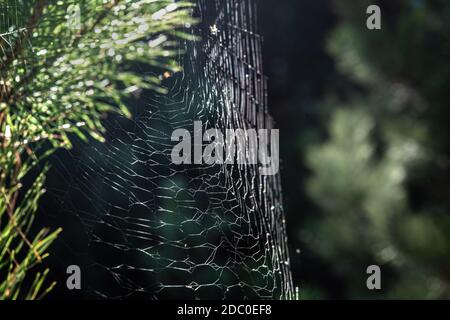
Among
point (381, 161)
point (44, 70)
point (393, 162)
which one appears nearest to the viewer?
point (44, 70)

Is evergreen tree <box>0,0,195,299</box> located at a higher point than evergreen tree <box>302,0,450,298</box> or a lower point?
lower

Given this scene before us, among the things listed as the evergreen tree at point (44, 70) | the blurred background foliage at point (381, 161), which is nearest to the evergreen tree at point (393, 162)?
the blurred background foliage at point (381, 161)

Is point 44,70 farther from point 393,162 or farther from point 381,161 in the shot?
point 381,161

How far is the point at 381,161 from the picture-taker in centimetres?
212

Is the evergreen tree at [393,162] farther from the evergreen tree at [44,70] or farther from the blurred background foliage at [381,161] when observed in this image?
the evergreen tree at [44,70]

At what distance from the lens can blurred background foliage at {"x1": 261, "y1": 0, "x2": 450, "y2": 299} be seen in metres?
1.54

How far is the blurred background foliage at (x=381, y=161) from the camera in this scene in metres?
1.54

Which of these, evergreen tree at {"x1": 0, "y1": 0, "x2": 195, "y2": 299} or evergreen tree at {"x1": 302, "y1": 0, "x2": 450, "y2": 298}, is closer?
evergreen tree at {"x1": 0, "y1": 0, "x2": 195, "y2": 299}

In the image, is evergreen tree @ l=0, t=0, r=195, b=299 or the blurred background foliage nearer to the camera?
evergreen tree @ l=0, t=0, r=195, b=299

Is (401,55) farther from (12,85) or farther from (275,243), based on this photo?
(12,85)

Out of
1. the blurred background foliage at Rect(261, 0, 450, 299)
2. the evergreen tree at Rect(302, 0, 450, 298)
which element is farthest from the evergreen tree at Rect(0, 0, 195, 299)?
the evergreen tree at Rect(302, 0, 450, 298)

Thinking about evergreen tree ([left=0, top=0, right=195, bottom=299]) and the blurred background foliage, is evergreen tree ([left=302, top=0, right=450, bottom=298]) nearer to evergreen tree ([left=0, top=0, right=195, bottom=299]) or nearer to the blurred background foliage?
the blurred background foliage

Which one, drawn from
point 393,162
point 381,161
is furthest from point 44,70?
point 381,161
